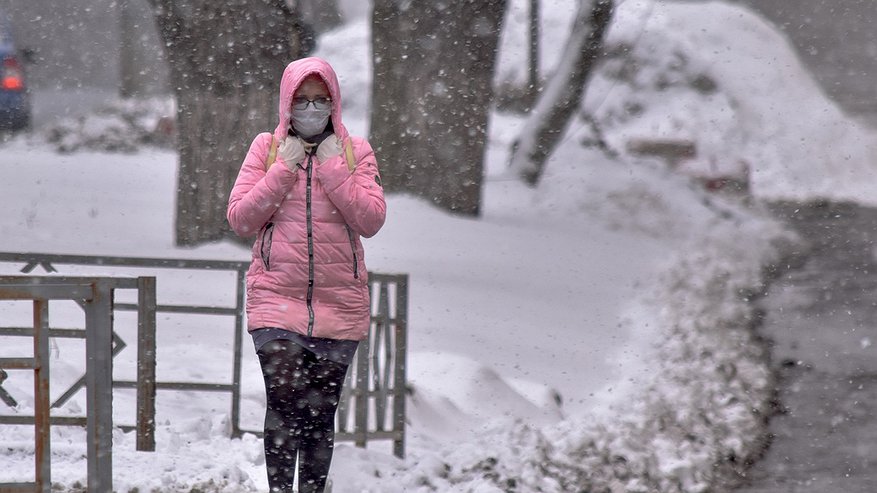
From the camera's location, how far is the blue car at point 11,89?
1523 cm

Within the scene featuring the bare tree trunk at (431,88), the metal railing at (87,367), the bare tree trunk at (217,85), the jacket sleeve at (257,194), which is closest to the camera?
the metal railing at (87,367)

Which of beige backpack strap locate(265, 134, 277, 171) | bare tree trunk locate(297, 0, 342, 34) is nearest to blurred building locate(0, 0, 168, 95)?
bare tree trunk locate(297, 0, 342, 34)

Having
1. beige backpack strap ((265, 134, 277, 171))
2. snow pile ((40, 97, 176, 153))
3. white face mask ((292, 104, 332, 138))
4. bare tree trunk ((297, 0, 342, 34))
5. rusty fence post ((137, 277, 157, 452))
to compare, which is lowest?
rusty fence post ((137, 277, 157, 452))

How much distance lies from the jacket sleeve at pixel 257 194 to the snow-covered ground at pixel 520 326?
120 cm

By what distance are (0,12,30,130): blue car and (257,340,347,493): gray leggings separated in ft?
39.3

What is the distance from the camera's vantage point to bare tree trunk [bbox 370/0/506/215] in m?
11.1

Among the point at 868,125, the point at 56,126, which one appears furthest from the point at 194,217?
the point at 868,125

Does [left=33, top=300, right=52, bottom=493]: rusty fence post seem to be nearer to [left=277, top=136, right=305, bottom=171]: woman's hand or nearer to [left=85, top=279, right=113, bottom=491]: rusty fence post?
[left=85, top=279, right=113, bottom=491]: rusty fence post

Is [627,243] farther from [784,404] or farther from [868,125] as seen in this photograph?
[868,125]

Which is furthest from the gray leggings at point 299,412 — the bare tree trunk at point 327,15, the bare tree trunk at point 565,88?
the bare tree trunk at point 327,15

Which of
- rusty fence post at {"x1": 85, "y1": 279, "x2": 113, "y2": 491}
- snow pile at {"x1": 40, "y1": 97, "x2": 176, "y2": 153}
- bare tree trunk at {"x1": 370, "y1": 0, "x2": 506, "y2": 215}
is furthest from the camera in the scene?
snow pile at {"x1": 40, "y1": 97, "x2": 176, "y2": 153}

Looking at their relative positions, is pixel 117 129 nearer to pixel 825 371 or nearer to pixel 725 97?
pixel 725 97

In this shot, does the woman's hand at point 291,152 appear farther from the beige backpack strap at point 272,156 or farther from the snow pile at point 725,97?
the snow pile at point 725,97

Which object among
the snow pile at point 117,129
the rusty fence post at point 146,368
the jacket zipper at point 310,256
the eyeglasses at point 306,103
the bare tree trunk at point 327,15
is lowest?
the rusty fence post at point 146,368
